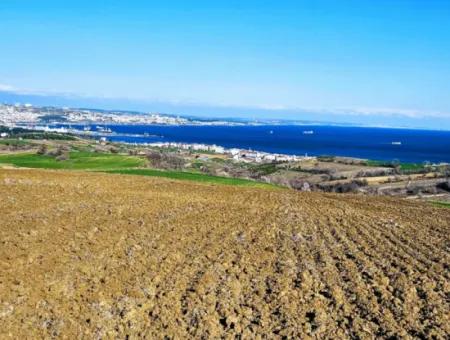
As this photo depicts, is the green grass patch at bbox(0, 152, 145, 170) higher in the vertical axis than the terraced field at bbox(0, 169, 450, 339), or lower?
lower

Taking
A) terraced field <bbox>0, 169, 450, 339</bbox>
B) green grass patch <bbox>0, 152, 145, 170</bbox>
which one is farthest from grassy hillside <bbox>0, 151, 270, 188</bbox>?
terraced field <bbox>0, 169, 450, 339</bbox>

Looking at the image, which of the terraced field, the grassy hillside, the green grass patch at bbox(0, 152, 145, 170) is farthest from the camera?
the green grass patch at bbox(0, 152, 145, 170)

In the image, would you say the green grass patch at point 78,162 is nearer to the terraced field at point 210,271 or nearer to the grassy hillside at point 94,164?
the grassy hillside at point 94,164

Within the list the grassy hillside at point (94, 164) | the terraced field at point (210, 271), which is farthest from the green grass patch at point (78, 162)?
the terraced field at point (210, 271)

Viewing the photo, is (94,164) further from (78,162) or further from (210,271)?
(210,271)

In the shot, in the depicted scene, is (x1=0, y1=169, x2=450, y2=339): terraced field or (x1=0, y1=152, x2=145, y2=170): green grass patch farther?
(x1=0, y1=152, x2=145, y2=170): green grass patch

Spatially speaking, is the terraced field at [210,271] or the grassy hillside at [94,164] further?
Answer: the grassy hillside at [94,164]

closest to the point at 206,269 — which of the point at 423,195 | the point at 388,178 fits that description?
the point at 423,195

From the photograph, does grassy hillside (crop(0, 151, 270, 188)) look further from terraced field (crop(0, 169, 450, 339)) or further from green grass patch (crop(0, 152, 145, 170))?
terraced field (crop(0, 169, 450, 339))

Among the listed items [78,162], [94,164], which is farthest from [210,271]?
[78,162]
